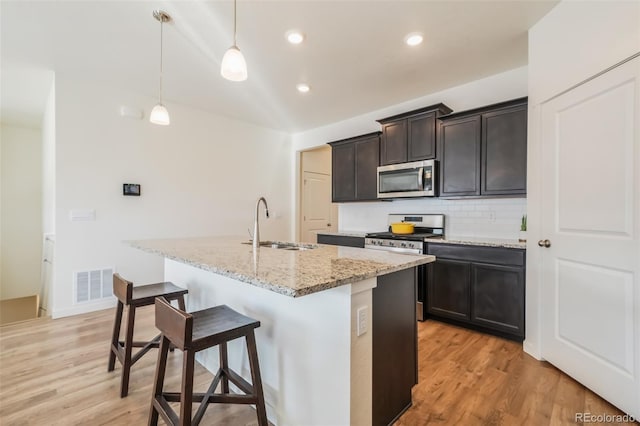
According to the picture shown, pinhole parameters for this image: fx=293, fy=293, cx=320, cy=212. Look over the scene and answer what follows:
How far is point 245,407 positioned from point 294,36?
9.00 ft

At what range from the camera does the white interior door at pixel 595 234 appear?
1.68m

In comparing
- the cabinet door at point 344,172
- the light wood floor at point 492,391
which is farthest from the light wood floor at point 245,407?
the cabinet door at point 344,172

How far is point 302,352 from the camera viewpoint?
1421 millimetres

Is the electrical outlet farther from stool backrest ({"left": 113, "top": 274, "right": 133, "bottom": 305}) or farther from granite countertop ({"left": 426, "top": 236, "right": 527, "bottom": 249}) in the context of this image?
granite countertop ({"left": 426, "top": 236, "right": 527, "bottom": 249})

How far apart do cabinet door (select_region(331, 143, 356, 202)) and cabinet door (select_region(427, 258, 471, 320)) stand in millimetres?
1641

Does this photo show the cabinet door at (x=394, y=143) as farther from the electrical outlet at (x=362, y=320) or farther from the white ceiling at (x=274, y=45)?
the electrical outlet at (x=362, y=320)

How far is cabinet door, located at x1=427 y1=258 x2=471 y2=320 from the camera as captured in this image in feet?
9.36

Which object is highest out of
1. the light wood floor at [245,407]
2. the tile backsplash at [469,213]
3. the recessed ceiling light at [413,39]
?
the recessed ceiling light at [413,39]

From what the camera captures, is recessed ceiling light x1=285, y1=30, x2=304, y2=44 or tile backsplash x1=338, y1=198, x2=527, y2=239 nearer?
recessed ceiling light x1=285, y1=30, x2=304, y2=44

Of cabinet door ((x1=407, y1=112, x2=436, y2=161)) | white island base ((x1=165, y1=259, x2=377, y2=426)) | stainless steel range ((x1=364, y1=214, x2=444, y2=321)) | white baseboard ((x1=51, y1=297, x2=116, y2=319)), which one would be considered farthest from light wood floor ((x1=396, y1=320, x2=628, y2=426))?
white baseboard ((x1=51, y1=297, x2=116, y2=319))

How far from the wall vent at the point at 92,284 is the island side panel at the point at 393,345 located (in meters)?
3.49

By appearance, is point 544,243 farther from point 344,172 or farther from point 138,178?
point 138,178

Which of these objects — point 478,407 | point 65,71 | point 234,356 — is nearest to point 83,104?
point 65,71

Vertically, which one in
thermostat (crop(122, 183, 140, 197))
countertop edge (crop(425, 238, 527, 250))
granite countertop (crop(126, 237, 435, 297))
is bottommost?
countertop edge (crop(425, 238, 527, 250))
